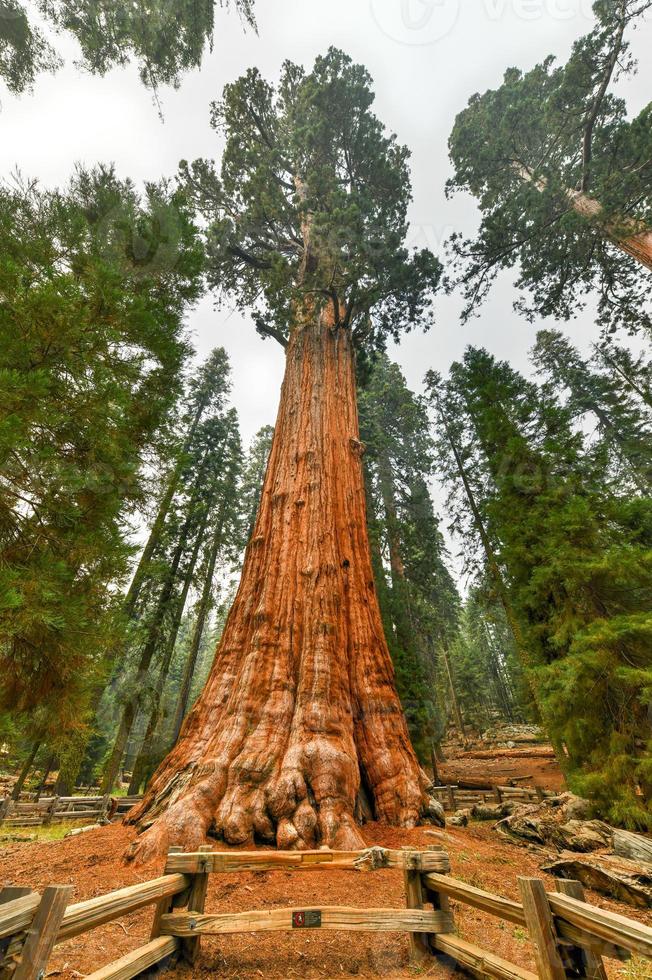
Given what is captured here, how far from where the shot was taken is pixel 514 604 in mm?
9453

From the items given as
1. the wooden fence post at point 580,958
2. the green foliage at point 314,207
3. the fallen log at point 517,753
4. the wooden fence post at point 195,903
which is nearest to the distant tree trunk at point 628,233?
the green foliage at point 314,207

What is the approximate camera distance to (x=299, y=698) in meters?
5.62

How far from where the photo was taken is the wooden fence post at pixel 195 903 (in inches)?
112

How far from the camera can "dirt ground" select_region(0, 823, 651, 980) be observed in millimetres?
2793

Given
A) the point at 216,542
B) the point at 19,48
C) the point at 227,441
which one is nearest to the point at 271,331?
the point at 19,48

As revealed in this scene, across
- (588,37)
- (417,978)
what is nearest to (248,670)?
(417,978)

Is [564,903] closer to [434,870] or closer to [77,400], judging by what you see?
[434,870]

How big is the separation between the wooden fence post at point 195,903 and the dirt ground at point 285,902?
0.29 ft

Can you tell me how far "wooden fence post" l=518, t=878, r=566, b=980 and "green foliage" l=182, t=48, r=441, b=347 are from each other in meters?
10.6

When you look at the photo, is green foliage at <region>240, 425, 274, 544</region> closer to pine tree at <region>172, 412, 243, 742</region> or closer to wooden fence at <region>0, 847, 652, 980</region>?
pine tree at <region>172, 412, 243, 742</region>

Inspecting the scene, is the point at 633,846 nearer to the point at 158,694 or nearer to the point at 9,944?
the point at 9,944

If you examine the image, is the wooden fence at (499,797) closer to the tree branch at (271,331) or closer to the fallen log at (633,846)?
the fallen log at (633,846)

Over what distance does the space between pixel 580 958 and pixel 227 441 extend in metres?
19.3

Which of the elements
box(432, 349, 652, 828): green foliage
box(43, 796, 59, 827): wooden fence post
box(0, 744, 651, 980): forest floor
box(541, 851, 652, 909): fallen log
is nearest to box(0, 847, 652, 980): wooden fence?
box(0, 744, 651, 980): forest floor
